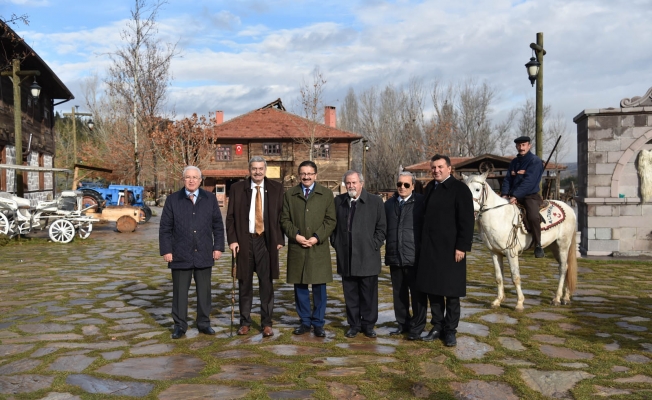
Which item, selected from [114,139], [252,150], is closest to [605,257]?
[252,150]

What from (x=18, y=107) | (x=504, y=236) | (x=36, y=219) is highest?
(x=18, y=107)

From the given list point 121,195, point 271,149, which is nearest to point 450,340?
point 121,195

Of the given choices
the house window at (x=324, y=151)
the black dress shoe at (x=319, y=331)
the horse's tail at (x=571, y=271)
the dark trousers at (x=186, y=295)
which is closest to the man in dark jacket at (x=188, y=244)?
the dark trousers at (x=186, y=295)

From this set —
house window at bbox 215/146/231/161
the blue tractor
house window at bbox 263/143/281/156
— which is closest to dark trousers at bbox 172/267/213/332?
the blue tractor

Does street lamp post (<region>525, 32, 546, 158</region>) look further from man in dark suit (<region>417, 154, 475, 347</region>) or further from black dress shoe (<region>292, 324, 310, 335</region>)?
black dress shoe (<region>292, 324, 310, 335</region>)

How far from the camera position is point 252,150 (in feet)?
136

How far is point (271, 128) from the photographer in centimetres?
4225

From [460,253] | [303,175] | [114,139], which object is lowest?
[460,253]

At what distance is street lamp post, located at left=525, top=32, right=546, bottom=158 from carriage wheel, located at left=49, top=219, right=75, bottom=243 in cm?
1161

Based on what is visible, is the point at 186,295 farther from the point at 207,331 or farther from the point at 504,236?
the point at 504,236

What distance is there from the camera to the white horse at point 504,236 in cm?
758

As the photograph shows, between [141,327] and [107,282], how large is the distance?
3241 millimetres

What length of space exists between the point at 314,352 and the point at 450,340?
→ 133cm

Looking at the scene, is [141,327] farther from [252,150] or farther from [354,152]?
[354,152]
